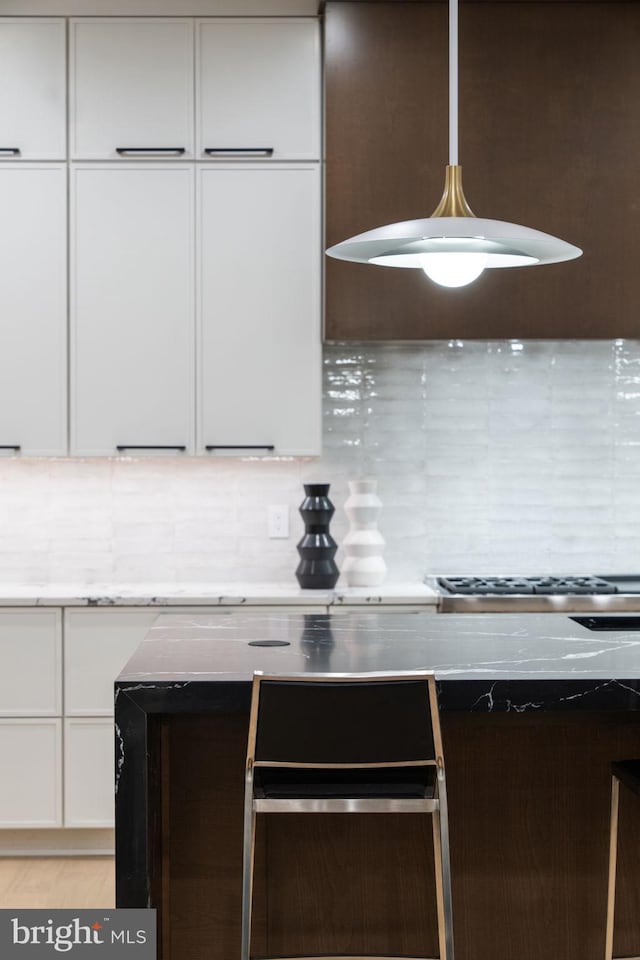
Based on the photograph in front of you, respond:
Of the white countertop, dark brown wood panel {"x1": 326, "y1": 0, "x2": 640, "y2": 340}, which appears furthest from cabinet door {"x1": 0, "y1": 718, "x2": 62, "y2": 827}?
dark brown wood panel {"x1": 326, "y1": 0, "x2": 640, "y2": 340}

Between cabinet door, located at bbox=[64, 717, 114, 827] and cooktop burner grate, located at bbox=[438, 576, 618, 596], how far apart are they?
1.38 meters

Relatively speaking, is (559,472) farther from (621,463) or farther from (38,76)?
(38,76)

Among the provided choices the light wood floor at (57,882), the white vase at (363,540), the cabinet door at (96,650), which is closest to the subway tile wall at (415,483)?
the white vase at (363,540)

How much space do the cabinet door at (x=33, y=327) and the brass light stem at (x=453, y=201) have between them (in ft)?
6.29

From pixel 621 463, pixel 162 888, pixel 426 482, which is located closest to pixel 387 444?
pixel 426 482

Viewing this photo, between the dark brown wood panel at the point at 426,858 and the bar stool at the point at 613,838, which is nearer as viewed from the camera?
the bar stool at the point at 613,838

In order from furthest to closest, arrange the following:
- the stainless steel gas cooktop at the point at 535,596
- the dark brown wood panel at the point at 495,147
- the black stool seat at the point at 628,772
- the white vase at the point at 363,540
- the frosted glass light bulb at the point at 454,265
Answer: the white vase at the point at 363,540
the dark brown wood panel at the point at 495,147
the stainless steel gas cooktop at the point at 535,596
the frosted glass light bulb at the point at 454,265
the black stool seat at the point at 628,772

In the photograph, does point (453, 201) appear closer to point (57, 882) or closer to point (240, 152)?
point (240, 152)

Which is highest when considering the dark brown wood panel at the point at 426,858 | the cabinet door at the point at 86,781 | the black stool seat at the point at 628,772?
the black stool seat at the point at 628,772

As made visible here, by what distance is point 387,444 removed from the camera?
4211 millimetres

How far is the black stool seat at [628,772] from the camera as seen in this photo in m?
2.05

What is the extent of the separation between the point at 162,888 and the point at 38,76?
292 cm

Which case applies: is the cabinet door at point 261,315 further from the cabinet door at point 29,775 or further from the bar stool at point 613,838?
the bar stool at point 613,838

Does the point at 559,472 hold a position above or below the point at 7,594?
above
